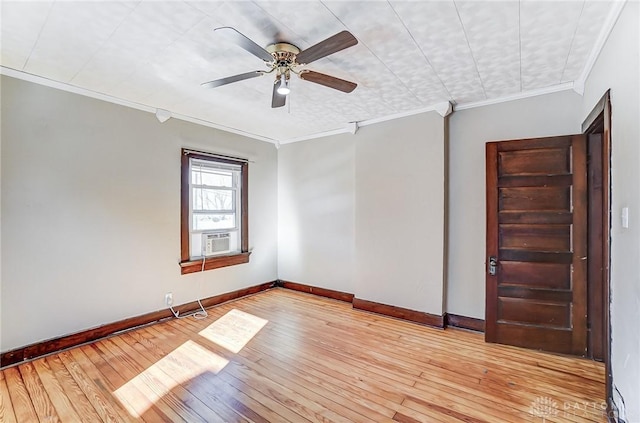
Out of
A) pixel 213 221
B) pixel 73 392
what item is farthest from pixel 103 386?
pixel 213 221

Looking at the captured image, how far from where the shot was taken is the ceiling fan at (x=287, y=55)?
179 centimetres

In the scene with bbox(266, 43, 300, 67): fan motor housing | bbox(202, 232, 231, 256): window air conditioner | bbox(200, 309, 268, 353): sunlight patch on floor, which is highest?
bbox(266, 43, 300, 67): fan motor housing

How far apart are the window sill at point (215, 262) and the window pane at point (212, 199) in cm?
73

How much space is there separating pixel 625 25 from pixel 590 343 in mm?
2622

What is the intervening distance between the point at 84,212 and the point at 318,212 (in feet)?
9.82

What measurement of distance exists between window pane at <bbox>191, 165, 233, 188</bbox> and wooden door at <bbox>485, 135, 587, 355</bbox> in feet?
11.6

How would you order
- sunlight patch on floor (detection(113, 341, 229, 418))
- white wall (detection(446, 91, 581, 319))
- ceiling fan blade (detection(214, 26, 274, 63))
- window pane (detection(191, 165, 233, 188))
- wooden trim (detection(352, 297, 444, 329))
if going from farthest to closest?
window pane (detection(191, 165, 233, 188)), wooden trim (detection(352, 297, 444, 329)), white wall (detection(446, 91, 581, 319)), sunlight patch on floor (detection(113, 341, 229, 418)), ceiling fan blade (detection(214, 26, 274, 63))

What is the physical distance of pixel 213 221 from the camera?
434cm

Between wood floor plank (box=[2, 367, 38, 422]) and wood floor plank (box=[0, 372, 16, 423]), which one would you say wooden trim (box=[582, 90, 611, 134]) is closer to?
wood floor plank (box=[2, 367, 38, 422])

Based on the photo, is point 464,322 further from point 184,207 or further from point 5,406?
point 5,406

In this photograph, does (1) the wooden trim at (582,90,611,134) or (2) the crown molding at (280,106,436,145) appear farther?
(2) the crown molding at (280,106,436,145)

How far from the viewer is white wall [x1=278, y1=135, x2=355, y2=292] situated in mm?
4477

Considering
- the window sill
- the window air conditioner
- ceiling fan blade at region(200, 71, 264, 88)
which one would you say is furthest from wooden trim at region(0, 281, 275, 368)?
ceiling fan blade at region(200, 71, 264, 88)

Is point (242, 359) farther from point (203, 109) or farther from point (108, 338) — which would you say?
point (203, 109)
